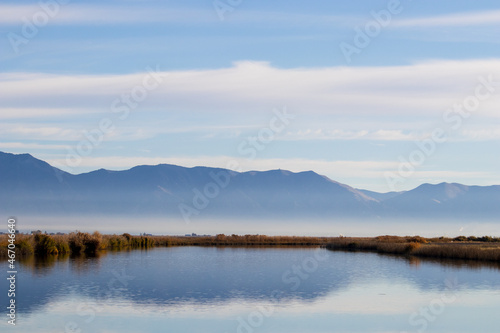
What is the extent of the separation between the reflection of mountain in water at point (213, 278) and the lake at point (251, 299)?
5 centimetres

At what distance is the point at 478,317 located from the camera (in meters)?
21.9

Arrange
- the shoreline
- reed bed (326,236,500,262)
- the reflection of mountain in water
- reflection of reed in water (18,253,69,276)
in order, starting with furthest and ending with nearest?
the shoreline
reed bed (326,236,500,262)
reflection of reed in water (18,253,69,276)
the reflection of mountain in water

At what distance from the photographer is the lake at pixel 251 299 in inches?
806

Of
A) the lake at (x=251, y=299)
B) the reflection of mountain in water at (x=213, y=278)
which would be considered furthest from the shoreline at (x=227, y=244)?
the lake at (x=251, y=299)

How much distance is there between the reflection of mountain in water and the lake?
0.16ft

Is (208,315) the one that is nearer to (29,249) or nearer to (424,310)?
(424,310)

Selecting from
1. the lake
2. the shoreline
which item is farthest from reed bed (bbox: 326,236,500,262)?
the lake

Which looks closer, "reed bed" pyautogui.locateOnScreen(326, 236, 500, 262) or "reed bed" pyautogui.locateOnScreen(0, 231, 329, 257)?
"reed bed" pyautogui.locateOnScreen(326, 236, 500, 262)

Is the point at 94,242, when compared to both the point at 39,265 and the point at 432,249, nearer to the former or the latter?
the point at 39,265

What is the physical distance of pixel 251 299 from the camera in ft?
83.8

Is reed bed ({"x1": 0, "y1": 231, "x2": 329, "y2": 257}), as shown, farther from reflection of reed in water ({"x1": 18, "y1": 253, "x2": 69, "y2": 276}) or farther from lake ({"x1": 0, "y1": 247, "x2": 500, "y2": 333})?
lake ({"x1": 0, "y1": 247, "x2": 500, "y2": 333})

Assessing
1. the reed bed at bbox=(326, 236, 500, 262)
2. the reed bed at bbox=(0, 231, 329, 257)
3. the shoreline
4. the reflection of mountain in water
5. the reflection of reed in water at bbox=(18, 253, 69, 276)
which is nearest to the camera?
the reflection of mountain in water

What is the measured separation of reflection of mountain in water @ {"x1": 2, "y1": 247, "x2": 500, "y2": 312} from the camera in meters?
26.4

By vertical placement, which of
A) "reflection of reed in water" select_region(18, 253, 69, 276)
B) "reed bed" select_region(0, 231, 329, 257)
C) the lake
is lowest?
the lake
